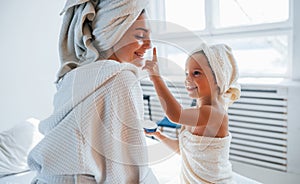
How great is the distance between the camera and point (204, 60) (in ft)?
3.34

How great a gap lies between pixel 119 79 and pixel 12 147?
1.34 m

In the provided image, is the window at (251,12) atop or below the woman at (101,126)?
atop

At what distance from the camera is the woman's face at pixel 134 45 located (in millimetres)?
773

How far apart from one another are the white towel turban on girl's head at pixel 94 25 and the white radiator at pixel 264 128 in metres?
1.52

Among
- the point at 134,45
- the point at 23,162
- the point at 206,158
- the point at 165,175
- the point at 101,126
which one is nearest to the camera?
the point at 101,126

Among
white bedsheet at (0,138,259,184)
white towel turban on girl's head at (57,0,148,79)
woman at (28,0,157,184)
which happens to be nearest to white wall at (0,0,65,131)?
white bedsheet at (0,138,259,184)

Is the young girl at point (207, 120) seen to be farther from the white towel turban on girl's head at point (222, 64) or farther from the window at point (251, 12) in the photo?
the window at point (251, 12)

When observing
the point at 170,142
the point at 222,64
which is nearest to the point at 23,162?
the point at 170,142

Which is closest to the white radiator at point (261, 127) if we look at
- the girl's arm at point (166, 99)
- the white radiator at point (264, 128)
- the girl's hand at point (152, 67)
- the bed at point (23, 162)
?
the white radiator at point (264, 128)

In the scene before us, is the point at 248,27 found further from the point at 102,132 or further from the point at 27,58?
the point at 102,132

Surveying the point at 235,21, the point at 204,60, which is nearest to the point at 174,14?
the point at 235,21

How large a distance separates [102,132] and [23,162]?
120cm

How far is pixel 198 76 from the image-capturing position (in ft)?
3.34

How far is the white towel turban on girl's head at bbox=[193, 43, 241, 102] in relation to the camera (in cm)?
101
